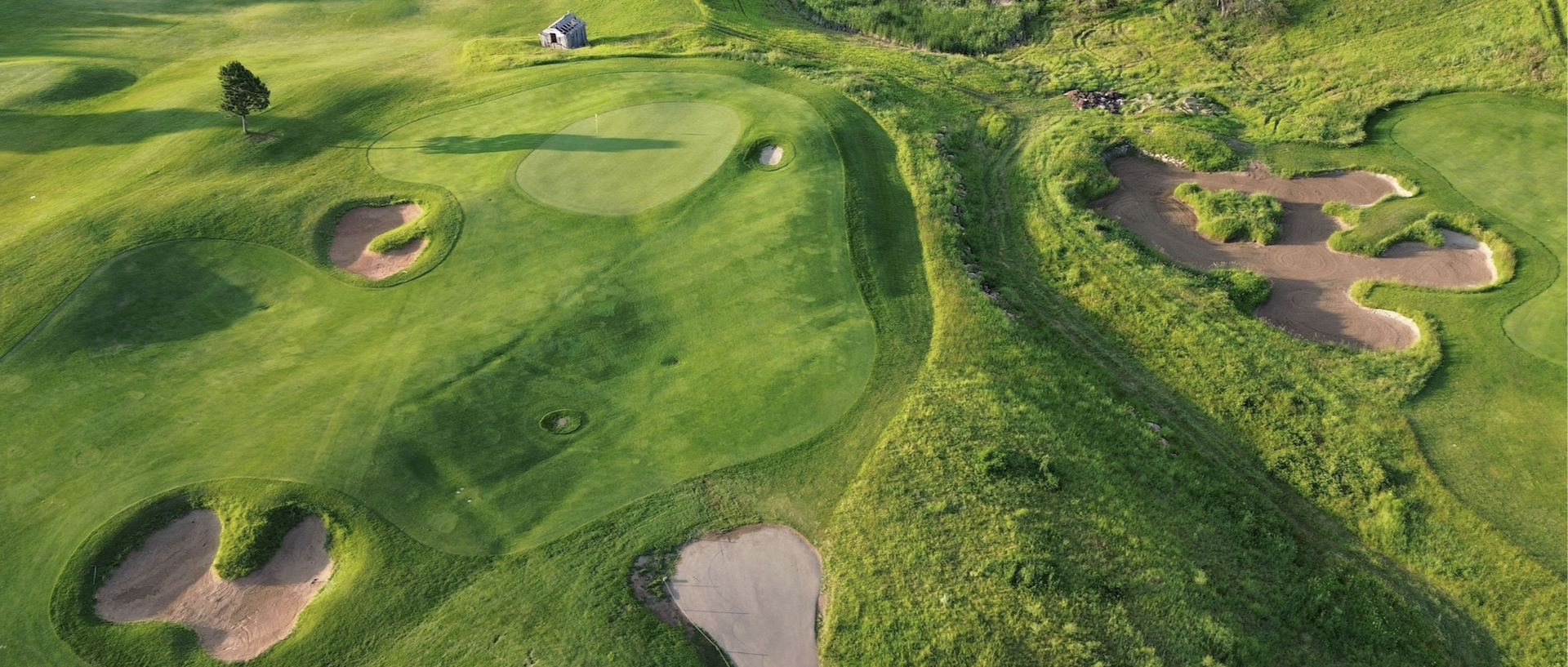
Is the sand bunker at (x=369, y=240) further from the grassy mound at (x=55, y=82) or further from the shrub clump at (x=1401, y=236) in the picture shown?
the shrub clump at (x=1401, y=236)

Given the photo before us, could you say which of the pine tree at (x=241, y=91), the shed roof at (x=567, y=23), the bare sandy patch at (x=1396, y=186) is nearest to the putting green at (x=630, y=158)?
the shed roof at (x=567, y=23)

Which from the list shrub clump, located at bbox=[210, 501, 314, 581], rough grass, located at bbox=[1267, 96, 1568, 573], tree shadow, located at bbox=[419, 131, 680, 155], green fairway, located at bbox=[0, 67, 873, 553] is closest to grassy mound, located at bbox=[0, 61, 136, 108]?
green fairway, located at bbox=[0, 67, 873, 553]

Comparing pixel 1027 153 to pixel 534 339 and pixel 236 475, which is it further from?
pixel 236 475

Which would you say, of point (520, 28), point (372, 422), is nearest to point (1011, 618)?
point (372, 422)

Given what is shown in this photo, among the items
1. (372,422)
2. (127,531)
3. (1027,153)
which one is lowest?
(127,531)

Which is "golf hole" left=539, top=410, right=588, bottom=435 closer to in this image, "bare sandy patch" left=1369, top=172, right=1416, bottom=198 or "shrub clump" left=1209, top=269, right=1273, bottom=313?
"shrub clump" left=1209, top=269, right=1273, bottom=313

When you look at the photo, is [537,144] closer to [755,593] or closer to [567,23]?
[567,23]

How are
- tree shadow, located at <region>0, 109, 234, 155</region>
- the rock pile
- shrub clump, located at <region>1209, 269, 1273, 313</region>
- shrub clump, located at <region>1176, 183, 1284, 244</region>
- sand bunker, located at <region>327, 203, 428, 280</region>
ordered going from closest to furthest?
shrub clump, located at <region>1209, 269, 1273, 313</region> < sand bunker, located at <region>327, 203, 428, 280</region> < shrub clump, located at <region>1176, 183, 1284, 244</region> < tree shadow, located at <region>0, 109, 234, 155</region> < the rock pile
